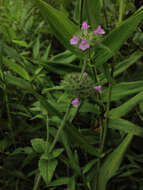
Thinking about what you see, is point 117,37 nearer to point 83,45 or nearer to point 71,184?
point 83,45

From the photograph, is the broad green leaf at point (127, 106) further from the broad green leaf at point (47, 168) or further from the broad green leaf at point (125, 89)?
the broad green leaf at point (47, 168)

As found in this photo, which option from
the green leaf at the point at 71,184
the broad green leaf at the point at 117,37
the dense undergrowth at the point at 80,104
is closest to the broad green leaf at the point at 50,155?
the dense undergrowth at the point at 80,104

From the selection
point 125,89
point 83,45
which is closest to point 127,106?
point 125,89

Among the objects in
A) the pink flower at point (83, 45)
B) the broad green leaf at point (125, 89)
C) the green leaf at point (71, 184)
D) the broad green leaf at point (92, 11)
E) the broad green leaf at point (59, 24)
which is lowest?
the green leaf at point (71, 184)

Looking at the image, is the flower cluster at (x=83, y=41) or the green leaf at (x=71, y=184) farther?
the green leaf at (x=71, y=184)

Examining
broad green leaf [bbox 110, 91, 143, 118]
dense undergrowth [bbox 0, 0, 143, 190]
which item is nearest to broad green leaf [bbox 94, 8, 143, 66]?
dense undergrowth [bbox 0, 0, 143, 190]

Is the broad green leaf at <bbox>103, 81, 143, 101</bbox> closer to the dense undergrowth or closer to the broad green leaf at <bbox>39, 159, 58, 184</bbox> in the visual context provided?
the dense undergrowth
